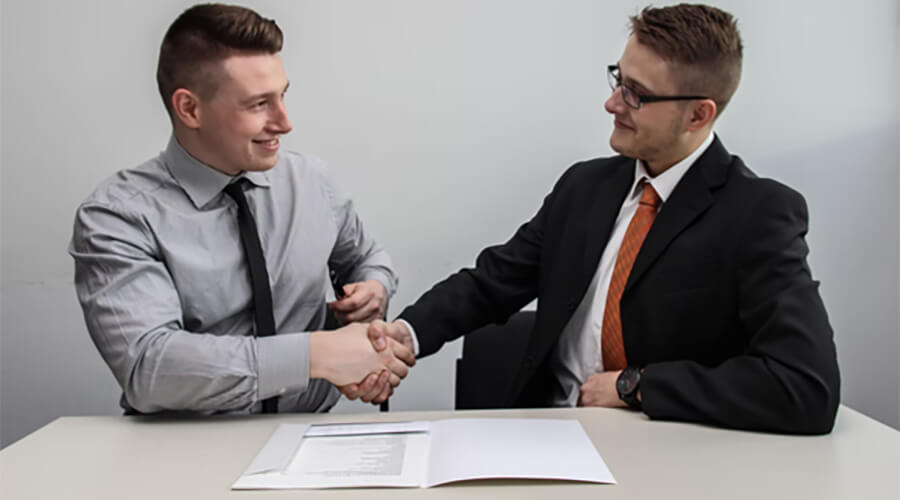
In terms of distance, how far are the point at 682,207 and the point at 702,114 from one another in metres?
0.25

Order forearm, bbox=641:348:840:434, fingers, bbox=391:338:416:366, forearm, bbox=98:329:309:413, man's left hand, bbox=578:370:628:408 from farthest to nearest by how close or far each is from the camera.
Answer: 1. fingers, bbox=391:338:416:366
2. man's left hand, bbox=578:370:628:408
3. forearm, bbox=98:329:309:413
4. forearm, bbox=641:348:840:434

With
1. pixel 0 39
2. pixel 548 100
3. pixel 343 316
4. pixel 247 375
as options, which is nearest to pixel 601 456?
pixel 247 375

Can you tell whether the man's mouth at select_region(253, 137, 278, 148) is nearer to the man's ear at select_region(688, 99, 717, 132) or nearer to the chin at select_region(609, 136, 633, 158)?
the chin at select_region(609, 136, 633, 158)

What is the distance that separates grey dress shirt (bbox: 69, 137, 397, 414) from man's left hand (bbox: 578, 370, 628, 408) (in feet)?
2.02

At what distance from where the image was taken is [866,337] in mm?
2756

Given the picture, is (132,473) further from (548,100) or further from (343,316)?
(548,100)

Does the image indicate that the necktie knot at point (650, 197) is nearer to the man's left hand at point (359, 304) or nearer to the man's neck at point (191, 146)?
the man's left hand at point (359, 304)

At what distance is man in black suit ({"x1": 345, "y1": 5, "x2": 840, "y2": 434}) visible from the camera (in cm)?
139

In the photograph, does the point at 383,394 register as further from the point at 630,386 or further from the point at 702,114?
the point at 702,114

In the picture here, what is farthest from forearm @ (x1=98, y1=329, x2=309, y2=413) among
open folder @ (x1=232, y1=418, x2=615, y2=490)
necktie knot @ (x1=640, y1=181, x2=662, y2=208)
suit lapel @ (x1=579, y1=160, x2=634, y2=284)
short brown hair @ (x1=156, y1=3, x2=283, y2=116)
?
necktie knot @ (x1=640, y1=181, x2=662, y2=208)

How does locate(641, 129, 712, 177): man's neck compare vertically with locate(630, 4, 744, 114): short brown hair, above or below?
below

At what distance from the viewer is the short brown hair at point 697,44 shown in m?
1.68

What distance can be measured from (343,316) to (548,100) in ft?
4.22

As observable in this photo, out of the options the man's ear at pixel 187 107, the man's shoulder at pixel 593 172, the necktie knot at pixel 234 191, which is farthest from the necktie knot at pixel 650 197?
the man's ear at pixel 187 107
